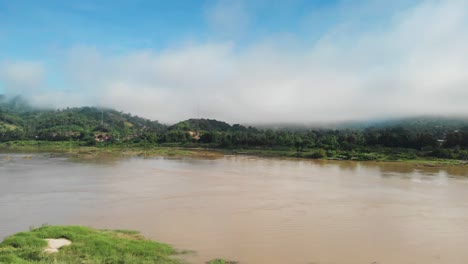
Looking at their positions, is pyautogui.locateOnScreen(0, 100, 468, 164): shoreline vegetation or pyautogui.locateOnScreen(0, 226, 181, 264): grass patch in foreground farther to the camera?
pyautogui.locateOnScreen(0, 100, 468, 164): shoreline vegetation

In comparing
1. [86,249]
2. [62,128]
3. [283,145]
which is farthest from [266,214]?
[62,128]

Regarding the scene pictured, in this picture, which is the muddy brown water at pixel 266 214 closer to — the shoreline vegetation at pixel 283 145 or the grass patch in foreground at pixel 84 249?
the grass patch in foreground at pixel 84 249

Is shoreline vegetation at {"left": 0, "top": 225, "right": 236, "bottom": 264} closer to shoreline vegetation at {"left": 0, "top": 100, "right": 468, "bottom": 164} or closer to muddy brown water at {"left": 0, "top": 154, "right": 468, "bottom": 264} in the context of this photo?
muddy brown water at {"left": 0, "top": 154, "right": 468, "bottom": 264}

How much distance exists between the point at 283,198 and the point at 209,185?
7.77 m

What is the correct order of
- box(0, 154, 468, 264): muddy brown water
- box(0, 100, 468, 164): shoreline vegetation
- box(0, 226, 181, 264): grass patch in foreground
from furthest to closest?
box(0, 100, 468, 164): shoreline vegetation, box(0, 154, 468, 264): muddy brown water, box(0, 226, 181, 264): grass patch in foreground

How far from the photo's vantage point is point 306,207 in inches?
846

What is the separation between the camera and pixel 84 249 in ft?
37.6

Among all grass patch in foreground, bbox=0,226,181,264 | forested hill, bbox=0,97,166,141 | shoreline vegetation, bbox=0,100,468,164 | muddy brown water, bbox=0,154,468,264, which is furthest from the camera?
forested hill, bbox=0,97,166,141

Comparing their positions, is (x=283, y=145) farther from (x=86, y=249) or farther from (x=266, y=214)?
(x=86, y=249)

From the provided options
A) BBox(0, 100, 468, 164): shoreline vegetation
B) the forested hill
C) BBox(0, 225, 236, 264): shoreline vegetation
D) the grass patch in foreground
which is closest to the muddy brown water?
BBox(0, 225, 236, 264): shoreline vegetation

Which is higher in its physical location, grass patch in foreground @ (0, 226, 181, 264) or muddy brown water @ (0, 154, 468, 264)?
grass patch in foreground @ (0, 226, 181, 264)

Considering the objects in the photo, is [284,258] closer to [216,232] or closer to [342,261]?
[342,261]

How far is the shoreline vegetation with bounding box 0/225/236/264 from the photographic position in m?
10.3

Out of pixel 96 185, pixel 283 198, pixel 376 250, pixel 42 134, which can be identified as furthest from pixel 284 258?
pixel 42 134
